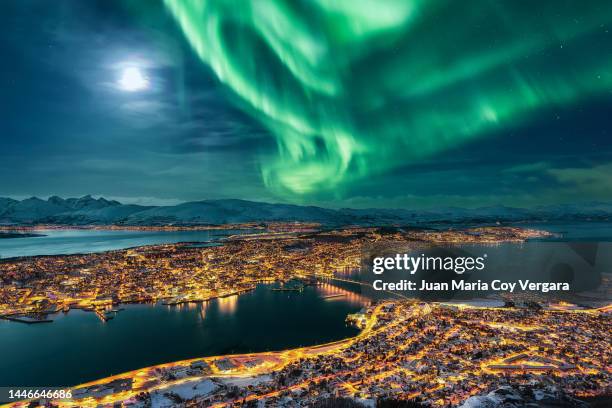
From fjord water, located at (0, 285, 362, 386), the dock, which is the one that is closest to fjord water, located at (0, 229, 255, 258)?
the dock

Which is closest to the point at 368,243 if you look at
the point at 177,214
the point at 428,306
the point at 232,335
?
the point at 428,306

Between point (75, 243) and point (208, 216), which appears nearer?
point (75, 243)

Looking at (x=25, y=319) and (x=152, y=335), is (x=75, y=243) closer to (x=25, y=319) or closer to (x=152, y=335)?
(x=25, y=319)

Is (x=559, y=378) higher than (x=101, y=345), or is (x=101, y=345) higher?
(x=559, y=378)

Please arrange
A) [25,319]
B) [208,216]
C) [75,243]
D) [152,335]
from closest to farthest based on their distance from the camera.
→ [152,335]
[25,319]
[75,243]
[208,216]

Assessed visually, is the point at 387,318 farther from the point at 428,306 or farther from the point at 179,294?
the point at 179,294

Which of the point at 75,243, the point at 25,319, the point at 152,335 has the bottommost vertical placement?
the point at 152,335

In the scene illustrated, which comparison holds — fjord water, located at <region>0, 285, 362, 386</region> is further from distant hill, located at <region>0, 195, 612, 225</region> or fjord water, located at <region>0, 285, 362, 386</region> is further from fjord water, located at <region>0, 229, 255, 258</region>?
distant hill, located at <region>0, 195, 612, 225</region>

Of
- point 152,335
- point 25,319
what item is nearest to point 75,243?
point 25,319
